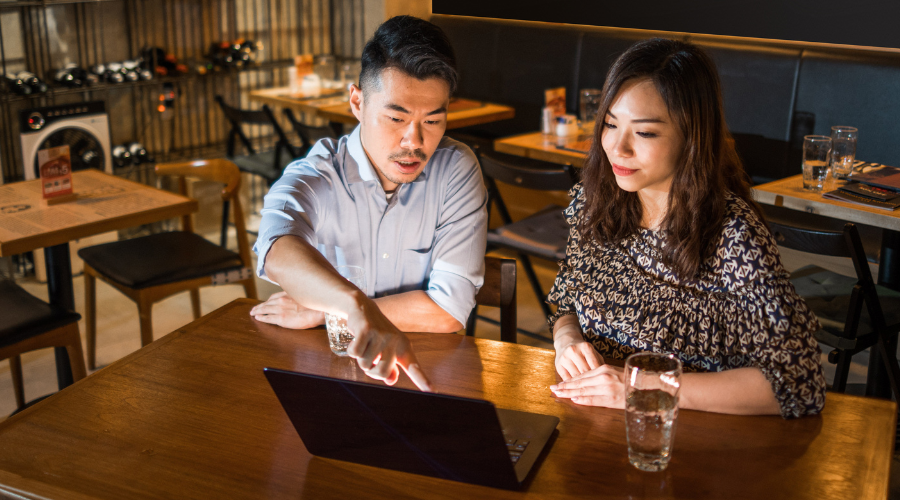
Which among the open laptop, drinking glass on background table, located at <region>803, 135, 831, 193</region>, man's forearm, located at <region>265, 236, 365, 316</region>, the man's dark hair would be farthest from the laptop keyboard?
drinking glass on background table, located at <region>803, 135, 831, 193</region>

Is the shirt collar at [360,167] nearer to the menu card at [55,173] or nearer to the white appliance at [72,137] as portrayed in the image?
the menu card at [55,173]

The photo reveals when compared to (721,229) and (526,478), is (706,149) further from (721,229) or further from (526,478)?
(526,478)

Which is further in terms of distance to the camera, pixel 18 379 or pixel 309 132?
pixel 309 132

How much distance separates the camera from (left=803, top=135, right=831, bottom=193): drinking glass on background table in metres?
3.02

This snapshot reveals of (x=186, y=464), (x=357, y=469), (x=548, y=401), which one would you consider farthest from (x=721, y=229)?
(x=186, y=464)

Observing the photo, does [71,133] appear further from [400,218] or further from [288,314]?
[288,314]

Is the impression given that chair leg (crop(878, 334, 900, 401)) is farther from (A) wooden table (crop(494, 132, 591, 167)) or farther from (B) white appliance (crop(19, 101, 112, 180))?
(B) white appliance (crop(19, 101, 112, 180))

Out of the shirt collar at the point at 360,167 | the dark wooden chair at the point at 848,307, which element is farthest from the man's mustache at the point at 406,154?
the dark wooden chair at the point at 848,307

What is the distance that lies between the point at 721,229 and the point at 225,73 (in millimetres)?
4517

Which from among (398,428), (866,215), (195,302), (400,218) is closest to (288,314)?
(400,218)

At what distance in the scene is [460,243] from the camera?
1.93 m

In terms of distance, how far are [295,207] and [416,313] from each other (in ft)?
1.20

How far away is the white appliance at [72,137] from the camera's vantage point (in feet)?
14.1

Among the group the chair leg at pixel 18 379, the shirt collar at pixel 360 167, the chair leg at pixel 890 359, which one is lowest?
the chair leg at pixel 18 379
